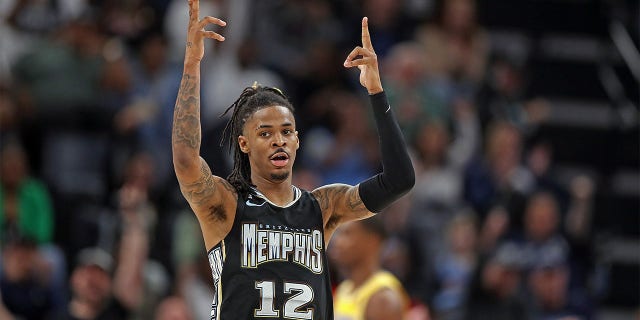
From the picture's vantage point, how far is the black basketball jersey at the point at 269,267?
17.0ft

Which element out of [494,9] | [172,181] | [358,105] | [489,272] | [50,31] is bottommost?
[489,272]

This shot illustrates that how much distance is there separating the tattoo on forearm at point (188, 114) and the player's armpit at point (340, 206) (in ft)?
2.41

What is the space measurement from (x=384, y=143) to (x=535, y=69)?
929cm

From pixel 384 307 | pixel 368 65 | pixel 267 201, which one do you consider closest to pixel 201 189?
pixel 267 201

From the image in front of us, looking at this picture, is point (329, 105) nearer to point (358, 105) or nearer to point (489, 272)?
point (358, 105)

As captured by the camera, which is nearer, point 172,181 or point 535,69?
point 172,181

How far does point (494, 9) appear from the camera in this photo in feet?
47.4

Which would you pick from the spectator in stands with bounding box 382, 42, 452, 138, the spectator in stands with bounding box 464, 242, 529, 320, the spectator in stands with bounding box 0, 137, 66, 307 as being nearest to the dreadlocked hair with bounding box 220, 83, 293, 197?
the spectator in stands with bounding box 0, 137, 66, 307

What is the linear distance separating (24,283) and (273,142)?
5.42 metres

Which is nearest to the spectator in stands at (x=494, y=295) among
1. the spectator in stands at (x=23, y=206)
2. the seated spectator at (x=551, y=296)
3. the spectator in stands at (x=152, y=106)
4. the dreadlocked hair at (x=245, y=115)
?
the seated spectator at (x=551, y=296)

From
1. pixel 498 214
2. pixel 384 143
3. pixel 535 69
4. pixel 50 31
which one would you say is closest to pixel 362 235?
pixel 384 143

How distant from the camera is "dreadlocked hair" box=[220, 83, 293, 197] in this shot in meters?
5.51

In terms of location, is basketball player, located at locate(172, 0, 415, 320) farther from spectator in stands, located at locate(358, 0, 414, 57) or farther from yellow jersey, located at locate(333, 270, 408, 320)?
spectator in stands, located at locate(358, 0, 414, 57)

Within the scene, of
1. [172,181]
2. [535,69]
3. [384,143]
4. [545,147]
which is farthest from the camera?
[535,69]
